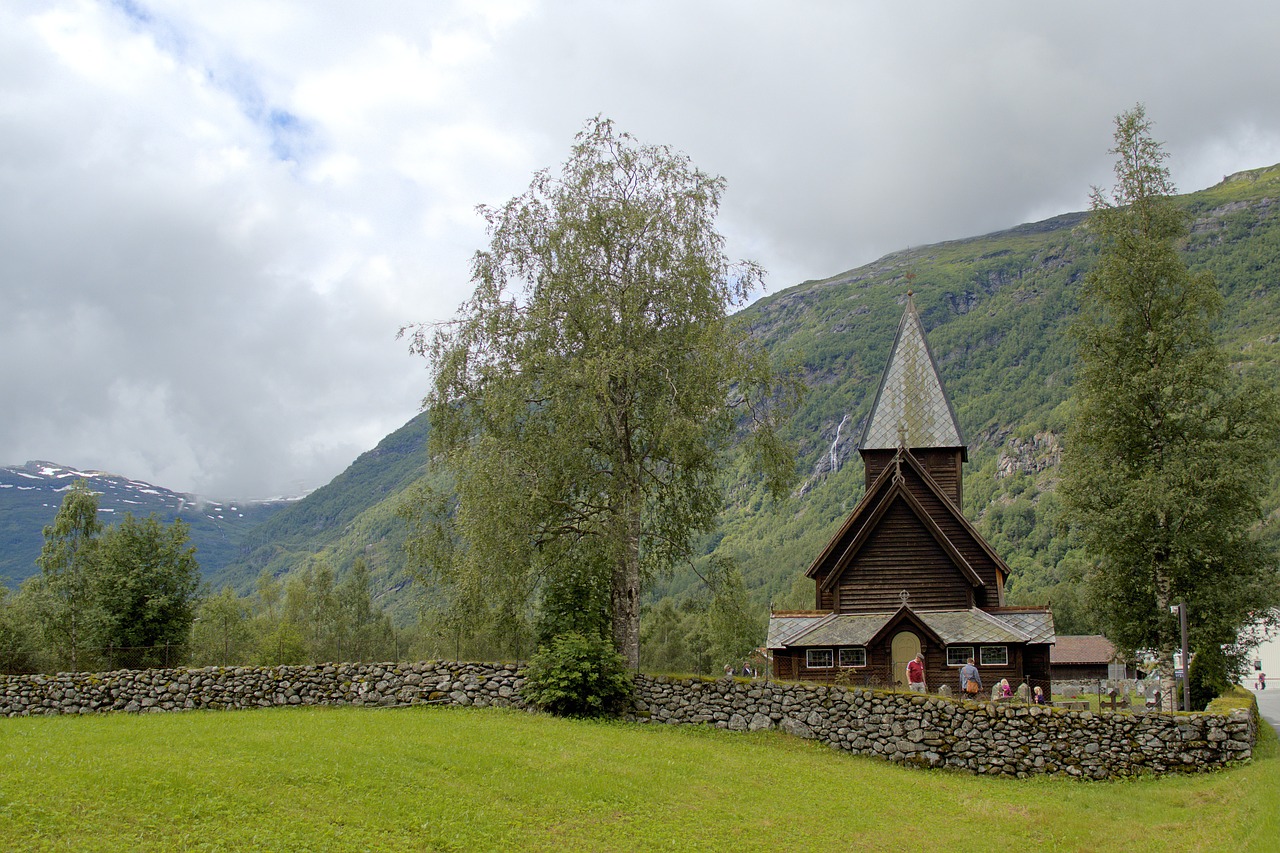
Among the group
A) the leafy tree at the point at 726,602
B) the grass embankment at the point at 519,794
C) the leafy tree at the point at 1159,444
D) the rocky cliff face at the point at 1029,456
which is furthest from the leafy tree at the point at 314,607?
the rocky cliff face at the point at 1029,456

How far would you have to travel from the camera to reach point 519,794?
16500 mm

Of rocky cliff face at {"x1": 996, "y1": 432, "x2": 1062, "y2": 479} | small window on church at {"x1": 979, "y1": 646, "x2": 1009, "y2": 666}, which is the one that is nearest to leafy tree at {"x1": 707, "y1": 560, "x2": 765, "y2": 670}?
small window on church at {"x1": 979, "y1": 646, "x2": 1009, "y2": 666}

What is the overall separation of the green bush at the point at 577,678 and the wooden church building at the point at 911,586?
30.5ft

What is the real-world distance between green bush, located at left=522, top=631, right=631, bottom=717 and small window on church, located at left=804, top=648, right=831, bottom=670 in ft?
32.9

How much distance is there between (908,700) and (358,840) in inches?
566

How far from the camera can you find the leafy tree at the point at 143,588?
31562mm

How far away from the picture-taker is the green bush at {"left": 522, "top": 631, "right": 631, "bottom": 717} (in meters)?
23.9

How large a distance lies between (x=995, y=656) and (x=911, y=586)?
137 inches

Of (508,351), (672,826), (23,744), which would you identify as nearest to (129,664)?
(23,744)

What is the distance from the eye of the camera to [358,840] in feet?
44.0

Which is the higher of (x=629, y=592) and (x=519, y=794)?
(x=629, y=592)

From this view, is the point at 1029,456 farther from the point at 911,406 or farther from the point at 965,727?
the point at 965,727

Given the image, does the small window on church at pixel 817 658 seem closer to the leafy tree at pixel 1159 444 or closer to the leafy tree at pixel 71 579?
the leafy tree at pixel 1159 444

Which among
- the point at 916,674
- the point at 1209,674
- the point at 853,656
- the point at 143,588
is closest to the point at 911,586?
the point at 853,656
